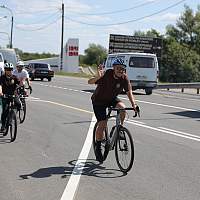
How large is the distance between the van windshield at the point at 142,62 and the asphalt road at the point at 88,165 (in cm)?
1427

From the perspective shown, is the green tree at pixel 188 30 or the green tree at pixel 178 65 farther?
the green tree at pixel 188 30

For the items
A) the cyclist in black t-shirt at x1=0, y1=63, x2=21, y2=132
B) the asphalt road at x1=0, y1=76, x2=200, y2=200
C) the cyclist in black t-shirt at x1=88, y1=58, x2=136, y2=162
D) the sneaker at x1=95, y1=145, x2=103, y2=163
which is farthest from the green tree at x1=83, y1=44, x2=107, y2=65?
the cyclist in black t-shirt at x1=88, y1=58, x2=136, y2=162

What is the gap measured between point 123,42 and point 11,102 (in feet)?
158

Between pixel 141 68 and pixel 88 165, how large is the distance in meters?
21.0

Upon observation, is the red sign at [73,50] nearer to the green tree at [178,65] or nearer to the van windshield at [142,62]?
the green tree at [178,65]

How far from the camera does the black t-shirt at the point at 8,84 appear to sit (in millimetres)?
11820

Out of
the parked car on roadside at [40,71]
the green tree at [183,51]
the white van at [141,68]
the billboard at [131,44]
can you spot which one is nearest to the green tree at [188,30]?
the green tree at [183,51]

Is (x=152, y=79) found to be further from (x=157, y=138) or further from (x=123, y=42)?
(x=123, y=42)

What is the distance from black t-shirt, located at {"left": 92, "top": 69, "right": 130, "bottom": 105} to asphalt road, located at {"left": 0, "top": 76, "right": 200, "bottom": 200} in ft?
3.45

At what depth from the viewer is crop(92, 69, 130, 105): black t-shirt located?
27.9ft

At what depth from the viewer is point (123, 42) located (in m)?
59.5

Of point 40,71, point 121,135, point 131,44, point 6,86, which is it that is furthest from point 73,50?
point 121,135

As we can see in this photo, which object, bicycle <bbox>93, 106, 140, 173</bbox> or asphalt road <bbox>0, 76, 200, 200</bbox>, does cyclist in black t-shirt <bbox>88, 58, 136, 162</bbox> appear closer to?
bicycle <bbox>93, 106, 140, 173</bbox>

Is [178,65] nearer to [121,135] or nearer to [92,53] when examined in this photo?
[92,53]
